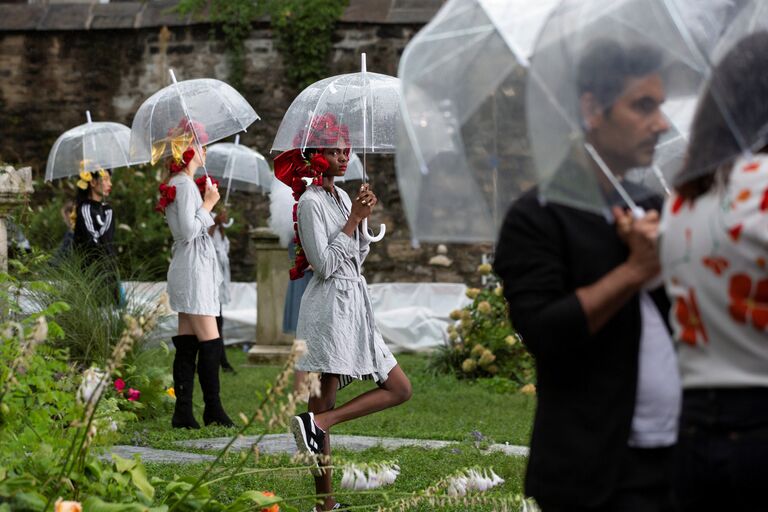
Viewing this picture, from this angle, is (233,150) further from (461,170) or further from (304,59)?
(461,170)

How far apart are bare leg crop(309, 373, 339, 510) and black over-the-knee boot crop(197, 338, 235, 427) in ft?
7.85

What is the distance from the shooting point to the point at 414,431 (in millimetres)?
7969

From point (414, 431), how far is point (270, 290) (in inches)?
219

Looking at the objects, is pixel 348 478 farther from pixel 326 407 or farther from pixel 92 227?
pixel 92 227

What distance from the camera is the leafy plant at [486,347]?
36.9 feet

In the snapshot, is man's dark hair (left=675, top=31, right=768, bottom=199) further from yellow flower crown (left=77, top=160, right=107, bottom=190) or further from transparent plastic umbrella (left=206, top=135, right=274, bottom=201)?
transparent plastic umbrella (left=206, top=135, right=274, bottom=201)

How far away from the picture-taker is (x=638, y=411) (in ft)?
8.74

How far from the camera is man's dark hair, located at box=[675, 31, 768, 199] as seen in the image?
2.36 meters

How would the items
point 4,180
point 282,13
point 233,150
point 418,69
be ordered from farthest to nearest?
point 282,13, point 233,150, point 4,180, point 418,69

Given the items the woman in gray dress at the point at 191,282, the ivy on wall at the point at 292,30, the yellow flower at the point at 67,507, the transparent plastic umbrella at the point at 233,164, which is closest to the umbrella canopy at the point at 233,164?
the transparent plastic umbrella at the point at 233,164

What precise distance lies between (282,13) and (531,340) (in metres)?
14.5

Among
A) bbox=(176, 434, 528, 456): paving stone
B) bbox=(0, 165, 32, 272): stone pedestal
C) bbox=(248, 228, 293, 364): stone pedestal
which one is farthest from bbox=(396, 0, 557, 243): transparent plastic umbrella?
bbox=(248, 228, 293, 364): stone pedestal

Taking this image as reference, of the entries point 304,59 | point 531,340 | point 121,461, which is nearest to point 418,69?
point 531,340

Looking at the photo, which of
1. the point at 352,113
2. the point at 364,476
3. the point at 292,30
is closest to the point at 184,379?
the point at 352,113
